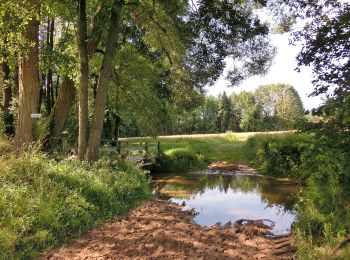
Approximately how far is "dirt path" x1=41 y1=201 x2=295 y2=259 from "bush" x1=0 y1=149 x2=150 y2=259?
1.02 feet

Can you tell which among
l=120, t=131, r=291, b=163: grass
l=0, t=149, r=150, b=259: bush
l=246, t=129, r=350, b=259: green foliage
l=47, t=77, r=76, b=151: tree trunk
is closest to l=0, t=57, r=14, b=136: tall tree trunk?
l=47, t=77, r=76, b=151: tree trunk

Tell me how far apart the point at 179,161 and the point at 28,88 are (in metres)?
12.9

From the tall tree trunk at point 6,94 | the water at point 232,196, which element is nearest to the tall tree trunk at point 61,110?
the tall tree trunk at point 6,94

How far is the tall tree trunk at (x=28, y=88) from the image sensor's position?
11.5 metres

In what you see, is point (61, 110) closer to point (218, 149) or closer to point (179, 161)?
point (179, 161)

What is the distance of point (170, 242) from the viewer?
6.77 metres

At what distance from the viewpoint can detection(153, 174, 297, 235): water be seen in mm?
10422

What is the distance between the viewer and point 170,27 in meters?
13.4

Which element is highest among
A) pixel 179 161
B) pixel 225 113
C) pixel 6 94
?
pixel 225 113

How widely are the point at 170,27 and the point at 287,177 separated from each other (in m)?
10.2

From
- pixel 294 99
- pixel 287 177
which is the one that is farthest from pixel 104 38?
pixel 294 99

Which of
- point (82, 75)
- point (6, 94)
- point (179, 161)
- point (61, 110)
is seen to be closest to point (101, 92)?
point (82, 75)

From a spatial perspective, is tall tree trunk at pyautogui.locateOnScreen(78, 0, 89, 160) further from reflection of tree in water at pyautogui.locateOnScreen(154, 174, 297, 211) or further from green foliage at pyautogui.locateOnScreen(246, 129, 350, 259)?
green foliage at pyautogui.locateOnScreen(246, 129, 350, 259)

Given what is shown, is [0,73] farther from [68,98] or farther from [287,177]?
[287,177]
